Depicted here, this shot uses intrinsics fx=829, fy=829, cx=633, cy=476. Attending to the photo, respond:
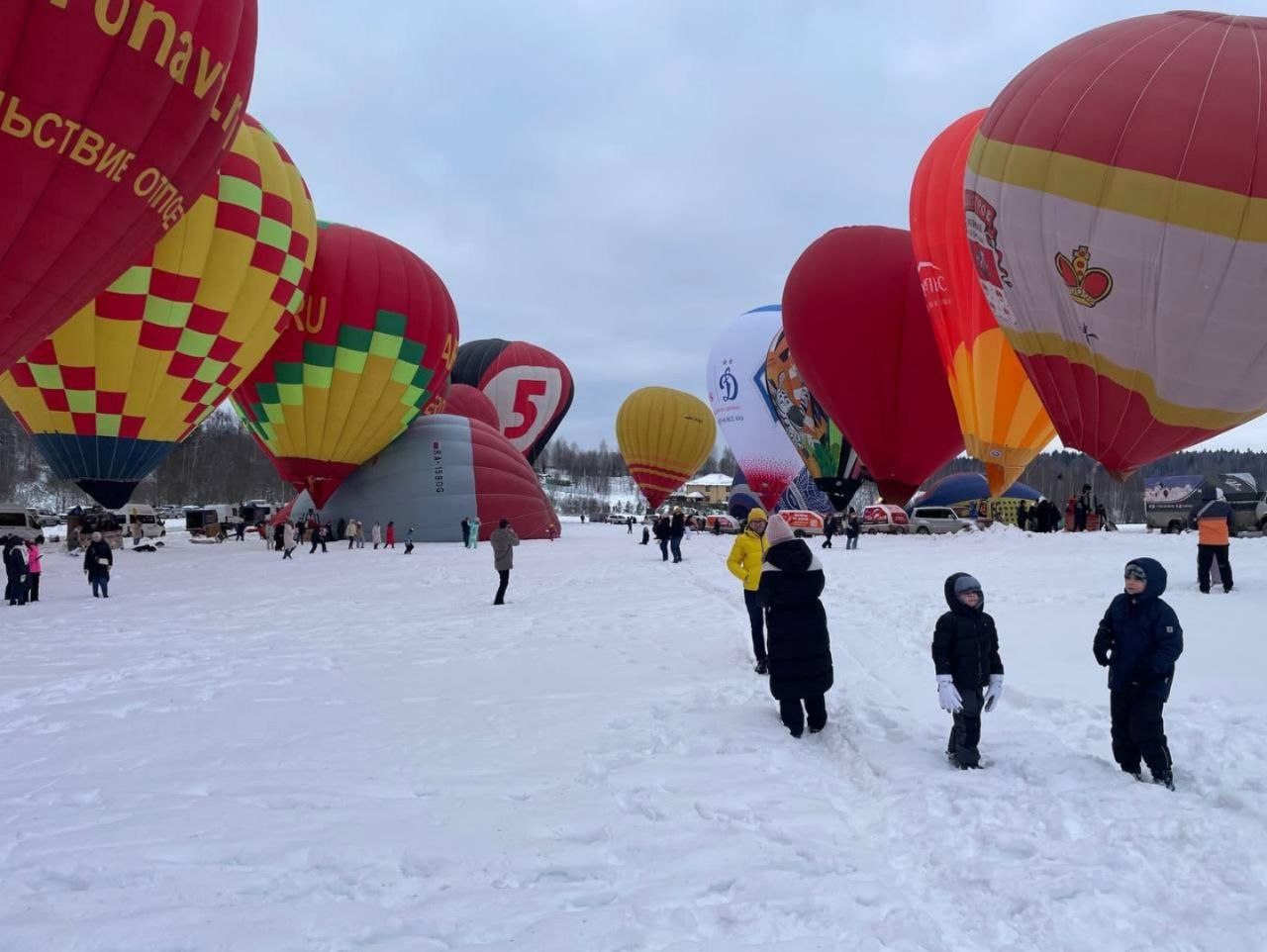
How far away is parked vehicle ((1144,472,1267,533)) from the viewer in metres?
20.7

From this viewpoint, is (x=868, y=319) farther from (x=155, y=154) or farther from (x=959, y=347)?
(x=155, y=154)

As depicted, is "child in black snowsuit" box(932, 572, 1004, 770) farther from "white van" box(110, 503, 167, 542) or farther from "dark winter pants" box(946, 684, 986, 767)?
"white van" box(110, 503, 167, 542)

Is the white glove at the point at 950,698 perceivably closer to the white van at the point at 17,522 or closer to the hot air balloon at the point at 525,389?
the white van at the point at 17,522

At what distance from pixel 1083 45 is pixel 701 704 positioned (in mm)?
15321

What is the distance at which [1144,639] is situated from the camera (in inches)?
164

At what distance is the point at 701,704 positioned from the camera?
5.71 m

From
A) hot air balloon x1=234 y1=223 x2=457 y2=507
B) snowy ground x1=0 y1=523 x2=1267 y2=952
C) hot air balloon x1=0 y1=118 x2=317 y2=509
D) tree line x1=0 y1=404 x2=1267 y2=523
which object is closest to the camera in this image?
snowy ground x1=0 y1=523 x2=1267 y2=952

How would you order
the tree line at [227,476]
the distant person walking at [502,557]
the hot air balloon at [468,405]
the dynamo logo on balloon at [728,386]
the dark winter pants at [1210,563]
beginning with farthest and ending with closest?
the tree line at [227,476], the hot air balloon at [468,405], the dynamo logo on balloon at [728,386], the distant person walking at [502,557], the dark winter pants at [1210,563]

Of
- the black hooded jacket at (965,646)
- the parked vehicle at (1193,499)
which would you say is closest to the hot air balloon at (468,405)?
the parked vehicle at (1193,499)

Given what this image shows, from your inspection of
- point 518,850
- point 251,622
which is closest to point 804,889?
point 518,850

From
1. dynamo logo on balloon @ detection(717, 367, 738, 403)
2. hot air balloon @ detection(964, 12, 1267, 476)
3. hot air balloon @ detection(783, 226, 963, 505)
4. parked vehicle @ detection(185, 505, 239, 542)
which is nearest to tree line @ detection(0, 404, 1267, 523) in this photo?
parked vehicle @ detection(185, 505, 239, 542)

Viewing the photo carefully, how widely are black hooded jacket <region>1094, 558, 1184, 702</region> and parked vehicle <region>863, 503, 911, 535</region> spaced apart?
25.5m

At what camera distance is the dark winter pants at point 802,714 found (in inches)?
195

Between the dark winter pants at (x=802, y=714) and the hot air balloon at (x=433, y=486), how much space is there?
21.5 m
